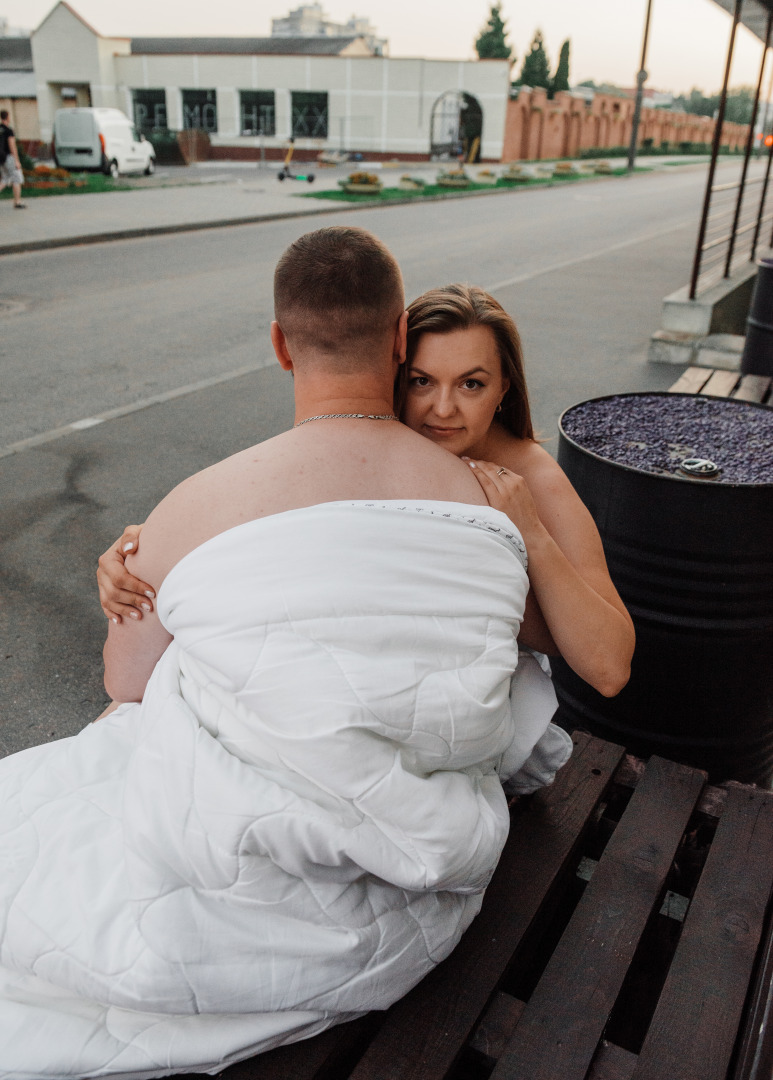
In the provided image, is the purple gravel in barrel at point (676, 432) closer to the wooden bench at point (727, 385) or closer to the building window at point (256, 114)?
the wooden bench at point (727, 385)

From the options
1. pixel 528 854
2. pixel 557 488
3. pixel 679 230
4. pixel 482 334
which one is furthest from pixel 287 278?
pixel 679 230

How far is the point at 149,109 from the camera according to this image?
2099 inches

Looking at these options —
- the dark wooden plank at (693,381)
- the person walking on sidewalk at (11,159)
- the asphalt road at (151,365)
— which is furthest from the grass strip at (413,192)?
the dark wooden plank at (693,381)

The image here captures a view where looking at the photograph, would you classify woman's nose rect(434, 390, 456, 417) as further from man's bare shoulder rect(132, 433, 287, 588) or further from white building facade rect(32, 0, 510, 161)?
white building facade rect(32, 0, 510, 161)

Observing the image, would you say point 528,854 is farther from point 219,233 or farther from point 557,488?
point 219,233

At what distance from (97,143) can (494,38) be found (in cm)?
6523

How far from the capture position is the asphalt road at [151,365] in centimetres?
389

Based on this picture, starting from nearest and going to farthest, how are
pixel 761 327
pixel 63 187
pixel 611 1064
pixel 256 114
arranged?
1. pixel 611 1064
2. pixel 761 327
3. pixel 63 187
4. pixel 256 114

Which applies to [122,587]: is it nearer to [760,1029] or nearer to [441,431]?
[441,431]

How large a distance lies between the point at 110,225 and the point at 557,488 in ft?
53.1

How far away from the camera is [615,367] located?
8.33 metres

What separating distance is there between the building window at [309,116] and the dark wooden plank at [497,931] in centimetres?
5443

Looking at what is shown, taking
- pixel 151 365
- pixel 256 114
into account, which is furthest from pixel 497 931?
pixel 256 114

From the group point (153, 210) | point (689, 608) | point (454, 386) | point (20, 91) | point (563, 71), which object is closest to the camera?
point (454, 386)
